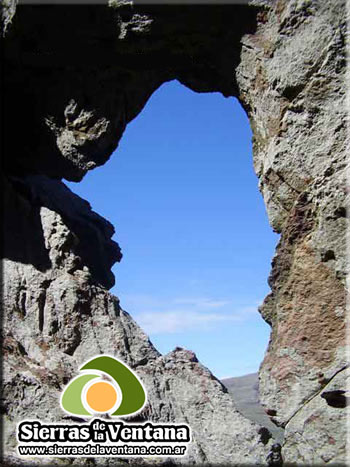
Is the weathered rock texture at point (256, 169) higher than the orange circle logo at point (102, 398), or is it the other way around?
the weathered rock texture at point (256, 169)

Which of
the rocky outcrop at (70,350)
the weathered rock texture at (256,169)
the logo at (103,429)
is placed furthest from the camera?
the rocky outcrop at (70,350)

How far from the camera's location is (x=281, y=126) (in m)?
7.27

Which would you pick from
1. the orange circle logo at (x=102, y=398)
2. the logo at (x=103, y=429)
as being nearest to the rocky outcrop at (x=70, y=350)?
the logo at (x=103, y=429)

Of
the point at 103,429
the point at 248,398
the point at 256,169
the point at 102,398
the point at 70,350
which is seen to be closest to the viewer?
the point at 103,429

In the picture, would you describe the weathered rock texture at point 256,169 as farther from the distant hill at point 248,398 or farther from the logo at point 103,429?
the distant hill at point 248,398

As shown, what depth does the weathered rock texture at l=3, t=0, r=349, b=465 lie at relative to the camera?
6.57 meters

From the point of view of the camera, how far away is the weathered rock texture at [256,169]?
657 cm

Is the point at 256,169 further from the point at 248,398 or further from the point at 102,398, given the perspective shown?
the point at 248,398

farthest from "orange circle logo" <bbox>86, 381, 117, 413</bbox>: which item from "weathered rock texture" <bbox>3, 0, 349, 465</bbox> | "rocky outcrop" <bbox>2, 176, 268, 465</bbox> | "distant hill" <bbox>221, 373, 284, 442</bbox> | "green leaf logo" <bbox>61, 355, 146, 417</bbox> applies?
"distant hill" <bbox>221, 373, 284, 442</bbox>

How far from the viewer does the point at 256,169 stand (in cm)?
805

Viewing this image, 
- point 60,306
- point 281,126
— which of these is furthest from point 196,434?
point 281,126

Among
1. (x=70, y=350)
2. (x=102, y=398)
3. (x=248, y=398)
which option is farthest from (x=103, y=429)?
(x=248, y=398)

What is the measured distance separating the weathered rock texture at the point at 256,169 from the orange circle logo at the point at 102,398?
21.3 inches

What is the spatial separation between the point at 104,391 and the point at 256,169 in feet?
12.3
